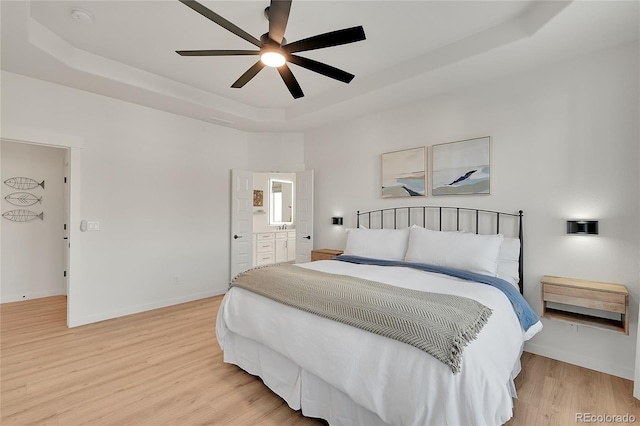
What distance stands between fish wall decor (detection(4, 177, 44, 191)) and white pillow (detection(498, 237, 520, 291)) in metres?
6.58

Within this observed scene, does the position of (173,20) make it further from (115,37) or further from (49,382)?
(49,382)

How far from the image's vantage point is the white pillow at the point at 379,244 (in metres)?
3.50

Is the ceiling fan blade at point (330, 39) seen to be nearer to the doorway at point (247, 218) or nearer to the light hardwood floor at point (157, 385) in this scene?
the light hardwood floor at point (157, 385)

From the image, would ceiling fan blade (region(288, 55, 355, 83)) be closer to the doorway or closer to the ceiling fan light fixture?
the ceiling fan light fixture

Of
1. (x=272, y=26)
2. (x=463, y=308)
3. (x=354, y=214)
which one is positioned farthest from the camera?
(x=354, y=214)

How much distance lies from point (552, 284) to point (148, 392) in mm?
3447

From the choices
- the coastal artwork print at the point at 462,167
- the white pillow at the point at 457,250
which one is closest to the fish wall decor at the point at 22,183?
the white pillow at the point at 457,250

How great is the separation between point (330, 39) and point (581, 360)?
137 inches

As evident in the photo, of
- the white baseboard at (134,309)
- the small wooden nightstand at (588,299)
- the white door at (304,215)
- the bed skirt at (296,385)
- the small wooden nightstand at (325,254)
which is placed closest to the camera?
the bed skirt at (296,385)

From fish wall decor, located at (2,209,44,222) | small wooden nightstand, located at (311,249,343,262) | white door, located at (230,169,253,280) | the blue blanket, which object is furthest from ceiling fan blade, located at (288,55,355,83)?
A: fish wall decor, located at (2,209,44,222)

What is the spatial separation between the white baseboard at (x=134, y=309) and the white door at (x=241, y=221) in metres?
0.57

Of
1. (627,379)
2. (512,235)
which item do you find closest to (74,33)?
(512,235)

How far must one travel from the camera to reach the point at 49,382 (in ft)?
7.97

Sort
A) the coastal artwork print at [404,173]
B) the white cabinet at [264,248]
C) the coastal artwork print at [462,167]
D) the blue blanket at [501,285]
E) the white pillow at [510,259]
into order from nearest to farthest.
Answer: the blue blanket at [501,285], the white pillow at [510,259], the coastal artwork print at [462,167], the coastal artwork print at [404,173], the white cabinet at [264,248]
